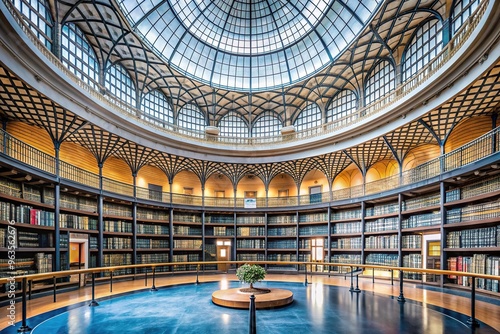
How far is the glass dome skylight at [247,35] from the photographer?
15.7 m

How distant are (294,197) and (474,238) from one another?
472 inches

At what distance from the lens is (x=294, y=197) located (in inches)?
842

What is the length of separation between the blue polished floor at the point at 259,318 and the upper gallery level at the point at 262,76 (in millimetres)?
6648

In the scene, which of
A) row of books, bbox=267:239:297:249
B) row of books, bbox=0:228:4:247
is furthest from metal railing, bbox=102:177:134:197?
row of books, bbox=267:239:297:249

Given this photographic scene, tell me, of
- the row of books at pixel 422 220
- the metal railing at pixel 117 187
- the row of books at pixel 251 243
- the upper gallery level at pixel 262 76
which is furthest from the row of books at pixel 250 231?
the row of books at pixel 422 220

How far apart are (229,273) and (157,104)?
1137 centimetres

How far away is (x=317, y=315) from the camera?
25.5 feet

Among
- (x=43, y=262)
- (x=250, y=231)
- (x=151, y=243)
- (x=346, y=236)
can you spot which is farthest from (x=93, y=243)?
(x=346, y=236)

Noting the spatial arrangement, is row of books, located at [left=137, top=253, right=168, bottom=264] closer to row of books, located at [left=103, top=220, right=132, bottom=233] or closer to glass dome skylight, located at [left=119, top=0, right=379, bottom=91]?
row of books, located at [left=103, top=220, right=132, bottom=233]

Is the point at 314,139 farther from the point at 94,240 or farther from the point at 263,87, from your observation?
the point at 94,240

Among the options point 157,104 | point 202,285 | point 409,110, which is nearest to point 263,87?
Answer: point 157,104

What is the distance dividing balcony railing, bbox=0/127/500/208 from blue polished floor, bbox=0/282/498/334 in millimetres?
4994

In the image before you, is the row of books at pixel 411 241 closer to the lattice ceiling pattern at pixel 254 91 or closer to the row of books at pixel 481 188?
the row of books at pixel 481 188

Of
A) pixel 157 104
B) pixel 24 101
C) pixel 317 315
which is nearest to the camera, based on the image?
pixel 317 315
